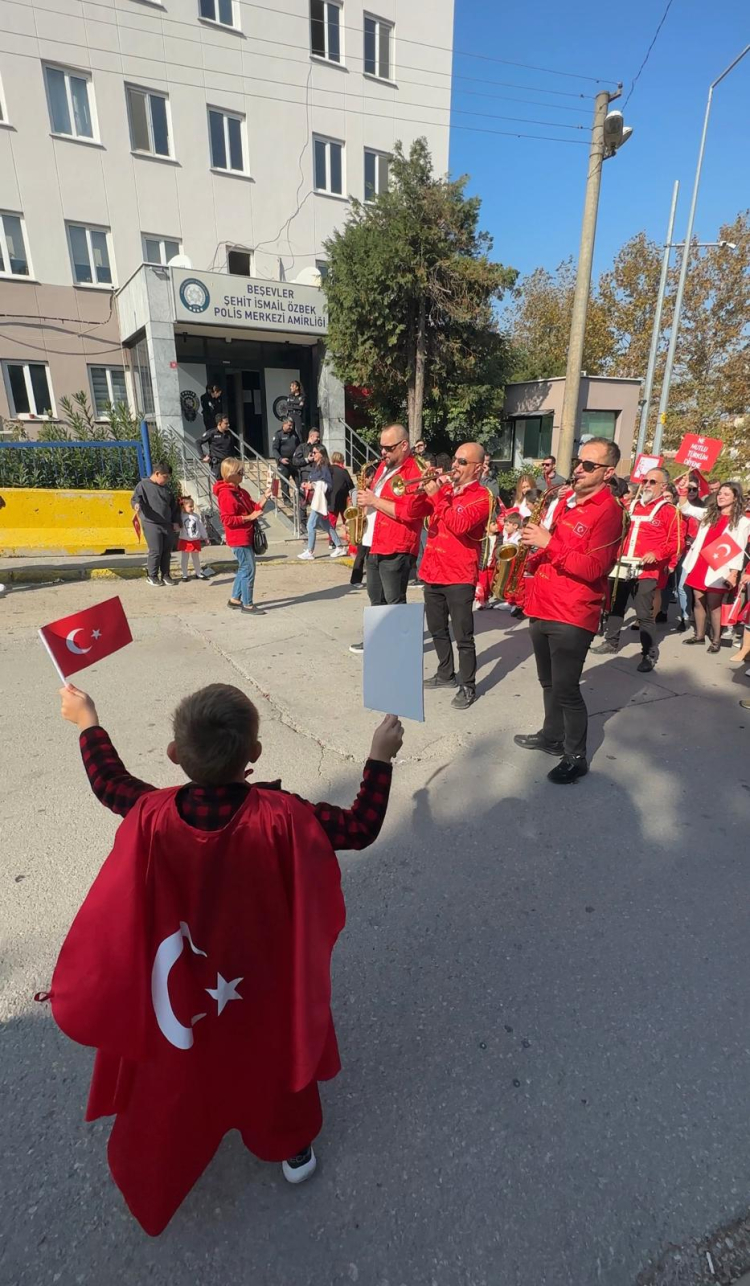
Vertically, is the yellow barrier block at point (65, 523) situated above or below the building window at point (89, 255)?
below

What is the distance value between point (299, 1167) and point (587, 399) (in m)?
23.9

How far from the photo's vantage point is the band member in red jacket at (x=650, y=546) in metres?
6.11

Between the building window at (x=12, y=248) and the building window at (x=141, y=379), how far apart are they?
3.07 metres

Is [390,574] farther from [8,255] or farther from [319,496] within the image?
[8,255]

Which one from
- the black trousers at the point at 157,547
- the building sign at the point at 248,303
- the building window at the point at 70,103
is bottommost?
the black trousers at the point at 157,547

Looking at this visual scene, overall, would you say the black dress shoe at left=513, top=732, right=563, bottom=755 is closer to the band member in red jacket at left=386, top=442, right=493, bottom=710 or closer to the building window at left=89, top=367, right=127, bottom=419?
the band member in red jacket at left=386, top=442, right=493, bottom=710

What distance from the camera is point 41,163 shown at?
51.5ft

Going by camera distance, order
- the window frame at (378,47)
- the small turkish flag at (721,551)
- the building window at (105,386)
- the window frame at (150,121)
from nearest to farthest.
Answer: the small turkish flag at (721,551) < the window frame at (150,121) < the building window at (105,386) < the window frame at (378,47)

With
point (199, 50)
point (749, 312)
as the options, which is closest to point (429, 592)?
point (199, 50)

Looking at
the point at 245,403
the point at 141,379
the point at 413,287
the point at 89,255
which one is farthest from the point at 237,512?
the point at 89,255

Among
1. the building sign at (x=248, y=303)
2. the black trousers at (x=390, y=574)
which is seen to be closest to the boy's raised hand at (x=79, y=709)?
the black trousers at (x=390, y=574)

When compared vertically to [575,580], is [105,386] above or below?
above

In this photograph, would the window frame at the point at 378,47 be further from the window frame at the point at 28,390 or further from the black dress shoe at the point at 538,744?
the black dress shoe at the point at 538,744

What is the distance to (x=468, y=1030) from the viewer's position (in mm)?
2201
